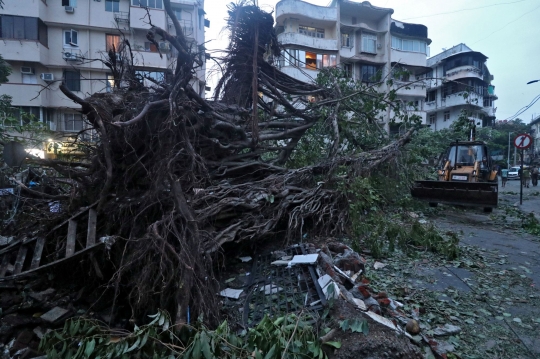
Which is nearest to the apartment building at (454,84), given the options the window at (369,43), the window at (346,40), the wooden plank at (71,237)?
the window at (369,43)

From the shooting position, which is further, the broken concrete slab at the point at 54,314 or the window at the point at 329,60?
the window at the point at 329,60

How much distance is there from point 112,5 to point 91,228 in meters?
17.7

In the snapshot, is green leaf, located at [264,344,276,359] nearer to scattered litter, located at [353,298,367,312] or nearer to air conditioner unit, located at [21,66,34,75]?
scattered litter, located at [353,298,367,312]

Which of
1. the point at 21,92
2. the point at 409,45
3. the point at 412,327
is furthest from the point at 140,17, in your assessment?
the point at 412,327

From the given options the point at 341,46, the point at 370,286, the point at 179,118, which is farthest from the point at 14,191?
the point at 341,46

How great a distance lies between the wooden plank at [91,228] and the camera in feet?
12.2

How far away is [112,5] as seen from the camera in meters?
17.0

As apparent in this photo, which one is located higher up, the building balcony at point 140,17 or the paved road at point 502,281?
the building balcony at point 140,17

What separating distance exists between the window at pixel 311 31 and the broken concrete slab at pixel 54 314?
21.3 m

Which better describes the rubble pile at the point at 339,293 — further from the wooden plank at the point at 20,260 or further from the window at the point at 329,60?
the window at the point at 329,60

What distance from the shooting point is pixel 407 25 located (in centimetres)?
2311

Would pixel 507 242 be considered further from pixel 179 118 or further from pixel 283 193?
pixel 179 118

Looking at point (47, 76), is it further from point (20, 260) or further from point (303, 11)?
point (20, 260)

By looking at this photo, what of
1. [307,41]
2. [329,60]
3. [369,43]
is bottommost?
[329,60]
